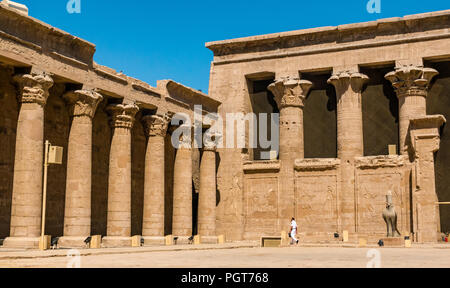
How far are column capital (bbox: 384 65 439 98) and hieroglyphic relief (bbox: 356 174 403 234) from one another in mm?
4542

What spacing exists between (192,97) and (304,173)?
7.70 m

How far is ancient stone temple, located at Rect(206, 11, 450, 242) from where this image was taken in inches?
1230

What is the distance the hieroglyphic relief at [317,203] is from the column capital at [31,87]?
16816 mm

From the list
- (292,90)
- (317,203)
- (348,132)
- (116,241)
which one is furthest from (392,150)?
(116,241)

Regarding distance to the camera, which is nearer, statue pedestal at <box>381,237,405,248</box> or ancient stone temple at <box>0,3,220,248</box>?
ancient stone temple at <box>0,3,220,248</box>

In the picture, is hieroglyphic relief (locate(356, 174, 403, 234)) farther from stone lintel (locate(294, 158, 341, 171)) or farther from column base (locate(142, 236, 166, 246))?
column base (locate(142, 236, 166, 246))

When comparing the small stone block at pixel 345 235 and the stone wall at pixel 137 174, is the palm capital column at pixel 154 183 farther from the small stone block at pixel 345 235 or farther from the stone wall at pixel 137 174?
the small stone block at pixel 345 235

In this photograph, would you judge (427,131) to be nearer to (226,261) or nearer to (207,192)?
(207,192)

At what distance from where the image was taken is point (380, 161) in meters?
32.0

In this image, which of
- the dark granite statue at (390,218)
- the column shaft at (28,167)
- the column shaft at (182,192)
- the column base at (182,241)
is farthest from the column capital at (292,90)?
the column shaft at (28,167)

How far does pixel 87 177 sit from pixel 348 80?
1617 cm

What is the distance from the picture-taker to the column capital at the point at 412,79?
3145 centimetres

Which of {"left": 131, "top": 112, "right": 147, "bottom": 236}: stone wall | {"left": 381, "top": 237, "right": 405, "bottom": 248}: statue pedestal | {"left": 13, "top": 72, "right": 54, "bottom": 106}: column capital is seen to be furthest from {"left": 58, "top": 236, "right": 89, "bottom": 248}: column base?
{"left": 381, "top": 237, "right": 405, "bottom": 248}: statue pedestal
